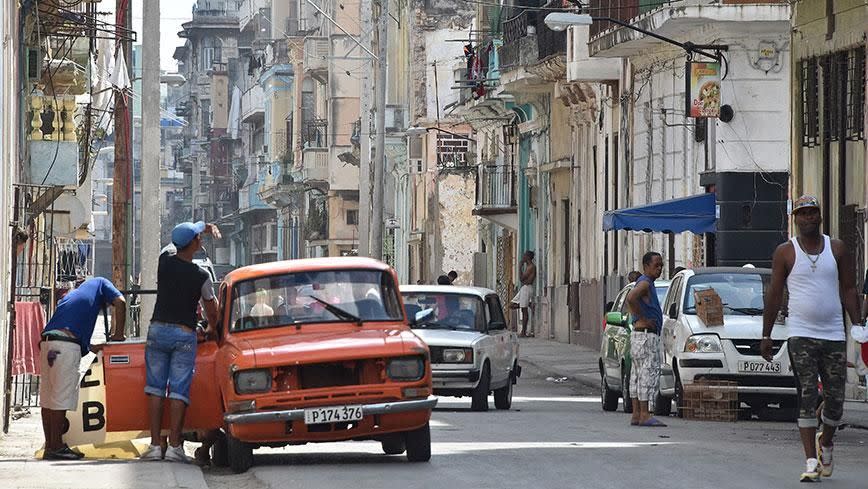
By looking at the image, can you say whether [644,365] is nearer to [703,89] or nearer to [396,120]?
[703,89]

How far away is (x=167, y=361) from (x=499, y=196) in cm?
4163

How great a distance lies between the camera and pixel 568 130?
5034 centimetres

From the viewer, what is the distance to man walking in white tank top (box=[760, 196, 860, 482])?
45.5 ft

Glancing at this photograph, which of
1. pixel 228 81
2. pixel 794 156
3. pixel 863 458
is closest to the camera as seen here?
pixel 863 458

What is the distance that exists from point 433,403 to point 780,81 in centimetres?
2003

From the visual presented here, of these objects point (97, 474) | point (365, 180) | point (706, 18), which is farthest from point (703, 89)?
point (365, 180)

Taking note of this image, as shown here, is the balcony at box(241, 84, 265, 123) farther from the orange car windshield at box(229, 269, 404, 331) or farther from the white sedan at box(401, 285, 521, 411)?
the orange car windshield at box(229, 269, 404, 331)


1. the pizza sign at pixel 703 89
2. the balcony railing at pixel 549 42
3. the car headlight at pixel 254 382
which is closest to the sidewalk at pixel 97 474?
the car headlight at pixel 254 382

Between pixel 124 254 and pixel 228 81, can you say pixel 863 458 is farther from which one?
pixel 228 81

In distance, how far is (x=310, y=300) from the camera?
16.1 metres

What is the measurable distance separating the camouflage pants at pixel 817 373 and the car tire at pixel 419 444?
9.77ft

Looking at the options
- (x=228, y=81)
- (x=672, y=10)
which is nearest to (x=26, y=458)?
(x=672, y=10)

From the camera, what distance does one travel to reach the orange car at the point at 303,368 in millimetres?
14938

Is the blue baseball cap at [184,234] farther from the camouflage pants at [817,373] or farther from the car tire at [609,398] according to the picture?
the car tire at [609,398]
